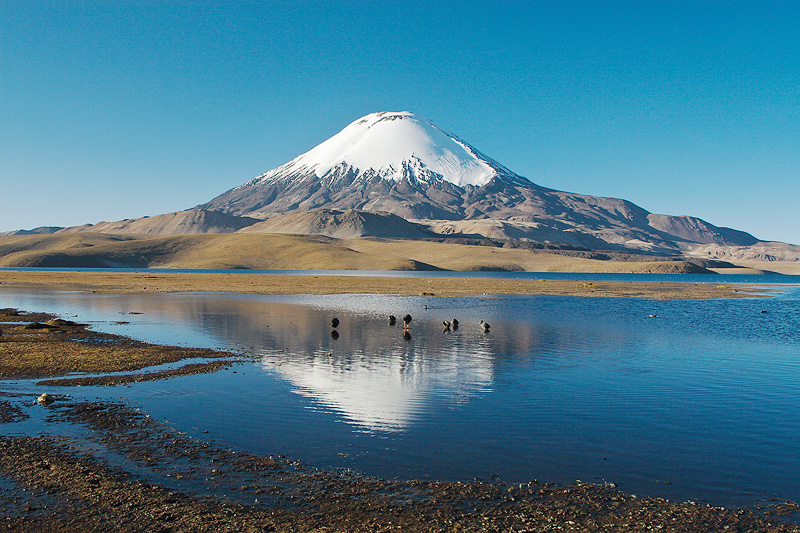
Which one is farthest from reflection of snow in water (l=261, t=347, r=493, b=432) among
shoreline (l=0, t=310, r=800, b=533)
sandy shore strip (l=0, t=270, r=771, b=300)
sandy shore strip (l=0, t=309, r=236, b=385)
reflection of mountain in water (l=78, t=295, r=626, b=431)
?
sandy shore strip (l=0, t=270, r=771, b=300)

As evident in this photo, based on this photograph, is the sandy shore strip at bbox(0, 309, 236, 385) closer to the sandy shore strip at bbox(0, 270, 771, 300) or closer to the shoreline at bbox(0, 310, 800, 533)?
the shoreline at bbox(0, 310, 800, 533)

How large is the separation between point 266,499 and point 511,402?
936 cm

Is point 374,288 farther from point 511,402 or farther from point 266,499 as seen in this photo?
point 266,499

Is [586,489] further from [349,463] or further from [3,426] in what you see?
[3,426]

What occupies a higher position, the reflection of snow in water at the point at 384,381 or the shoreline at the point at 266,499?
the reflection of snow in water at the point at 384,381

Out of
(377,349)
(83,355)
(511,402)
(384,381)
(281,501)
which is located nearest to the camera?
(281,501)

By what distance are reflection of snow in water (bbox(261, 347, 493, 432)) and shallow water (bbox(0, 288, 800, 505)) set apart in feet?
0.29

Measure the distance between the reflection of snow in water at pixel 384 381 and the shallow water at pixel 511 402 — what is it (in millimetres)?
89

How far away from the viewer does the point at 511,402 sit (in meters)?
17.9

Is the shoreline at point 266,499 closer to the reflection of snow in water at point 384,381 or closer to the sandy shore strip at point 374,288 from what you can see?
the reflection of snow in water at point 384,381

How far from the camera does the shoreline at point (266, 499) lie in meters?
9.56

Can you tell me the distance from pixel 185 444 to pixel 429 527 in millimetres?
6438

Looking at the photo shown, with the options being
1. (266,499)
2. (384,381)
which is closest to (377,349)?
(384,381)

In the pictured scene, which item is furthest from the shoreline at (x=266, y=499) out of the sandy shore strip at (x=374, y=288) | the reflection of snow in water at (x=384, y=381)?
the sandy shore strip at (x=374, y=288)
